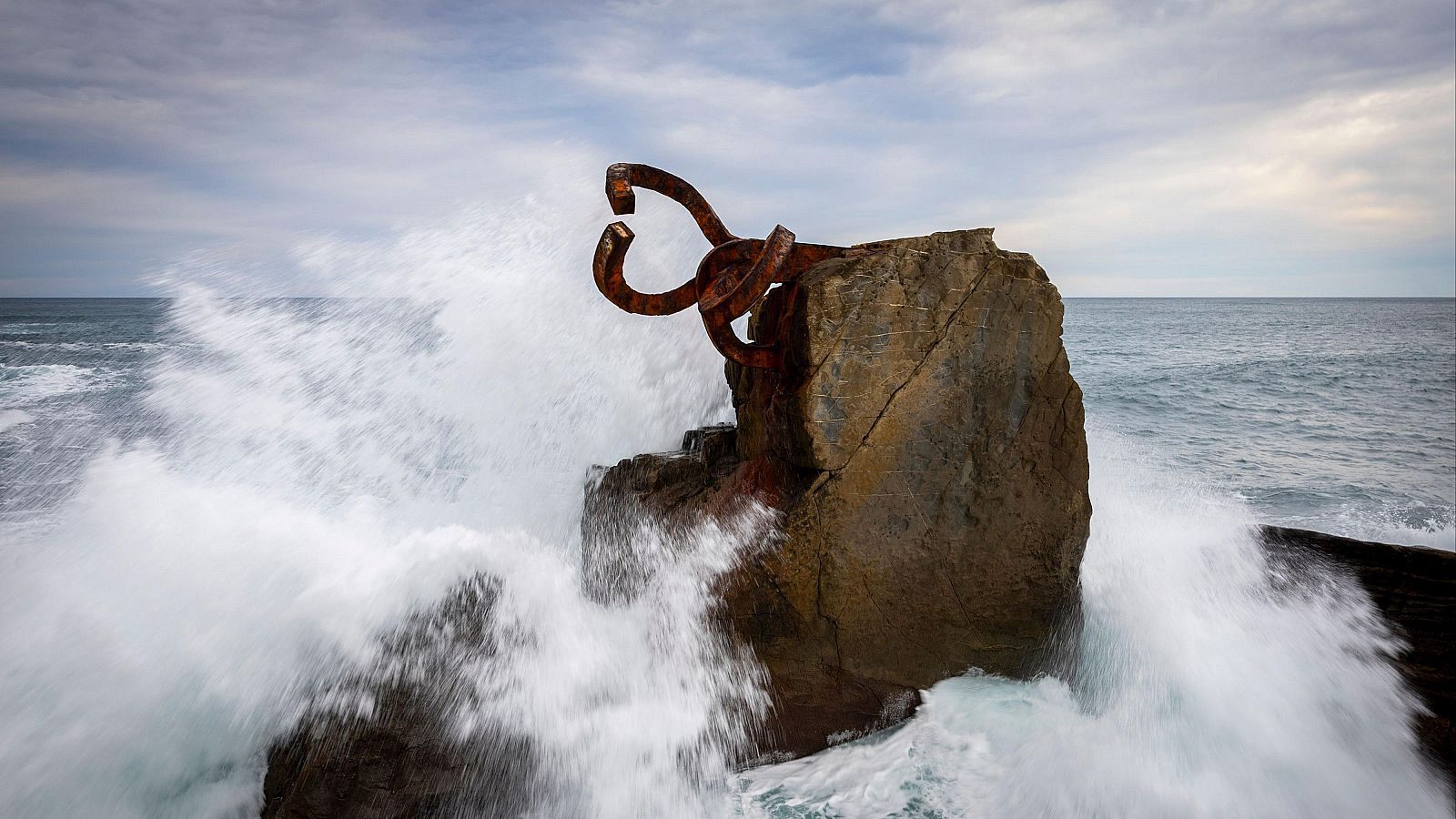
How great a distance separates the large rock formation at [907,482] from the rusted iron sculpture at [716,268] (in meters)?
0.10

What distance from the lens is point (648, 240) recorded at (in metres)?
4.78

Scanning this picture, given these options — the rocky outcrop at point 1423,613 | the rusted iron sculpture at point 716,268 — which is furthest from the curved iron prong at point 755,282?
the rocky outcrop at point 1423,613

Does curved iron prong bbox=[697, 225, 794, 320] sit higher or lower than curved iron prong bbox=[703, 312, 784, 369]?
higher

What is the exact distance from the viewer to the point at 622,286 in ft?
7.71

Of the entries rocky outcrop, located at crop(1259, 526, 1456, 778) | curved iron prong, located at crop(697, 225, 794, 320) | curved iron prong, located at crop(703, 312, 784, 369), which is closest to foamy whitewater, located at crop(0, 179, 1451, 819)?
rocky outcrop, located at crop(1259, 526, 1456, 778)

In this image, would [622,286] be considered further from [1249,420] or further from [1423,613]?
[1249,420]

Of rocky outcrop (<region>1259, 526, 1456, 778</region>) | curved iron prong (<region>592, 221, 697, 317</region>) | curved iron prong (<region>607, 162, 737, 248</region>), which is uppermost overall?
curved iron prong (<region>607, 162, 737, 248</region>)

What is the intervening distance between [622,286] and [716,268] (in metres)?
0.32

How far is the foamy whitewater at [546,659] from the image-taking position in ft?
6.89

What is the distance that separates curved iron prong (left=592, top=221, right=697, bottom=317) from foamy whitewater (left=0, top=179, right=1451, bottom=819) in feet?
2.55

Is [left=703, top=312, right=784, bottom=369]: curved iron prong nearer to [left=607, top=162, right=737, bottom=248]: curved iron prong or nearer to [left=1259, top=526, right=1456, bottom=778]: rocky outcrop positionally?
[left=607, top=162, right=737, bottom=248]: curved iron prong

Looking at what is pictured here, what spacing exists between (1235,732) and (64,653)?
152 inches

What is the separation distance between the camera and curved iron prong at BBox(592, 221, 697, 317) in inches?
90.5

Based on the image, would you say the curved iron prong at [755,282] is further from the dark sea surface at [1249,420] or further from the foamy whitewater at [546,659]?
→ the dark sea surface at [1249,420]
